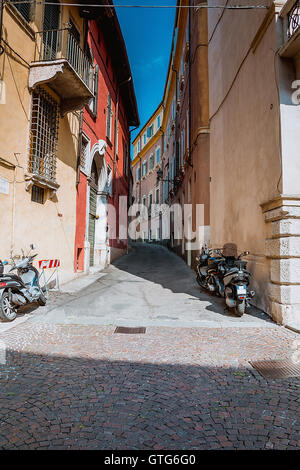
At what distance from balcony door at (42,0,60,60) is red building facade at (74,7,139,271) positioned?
1.99m

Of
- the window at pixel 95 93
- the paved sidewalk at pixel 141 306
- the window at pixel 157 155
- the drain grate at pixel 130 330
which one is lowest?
the drain grate at pixel 130 330

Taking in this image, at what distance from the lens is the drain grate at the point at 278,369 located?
3.56 metres

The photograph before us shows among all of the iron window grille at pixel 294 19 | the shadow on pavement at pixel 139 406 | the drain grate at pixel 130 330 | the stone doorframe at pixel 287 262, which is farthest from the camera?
the iron window grille at pixel 294 19

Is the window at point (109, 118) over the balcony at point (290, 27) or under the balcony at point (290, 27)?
over

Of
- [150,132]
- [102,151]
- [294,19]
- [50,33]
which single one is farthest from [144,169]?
[294,19]

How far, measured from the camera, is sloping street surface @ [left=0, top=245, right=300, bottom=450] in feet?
7.79

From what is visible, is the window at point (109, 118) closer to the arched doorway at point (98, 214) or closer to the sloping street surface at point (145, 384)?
the arched doorway at point (98, 214)

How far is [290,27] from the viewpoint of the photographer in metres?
5.89

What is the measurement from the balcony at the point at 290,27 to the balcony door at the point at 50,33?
5406mm

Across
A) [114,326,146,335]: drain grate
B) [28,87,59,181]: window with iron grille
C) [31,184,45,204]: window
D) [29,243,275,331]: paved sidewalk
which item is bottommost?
[114,326,146,335]: drain grate

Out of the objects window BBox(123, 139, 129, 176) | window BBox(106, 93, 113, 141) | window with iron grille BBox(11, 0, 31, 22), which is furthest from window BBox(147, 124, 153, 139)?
window with iron grille BBox(11, 0, 31, 22)

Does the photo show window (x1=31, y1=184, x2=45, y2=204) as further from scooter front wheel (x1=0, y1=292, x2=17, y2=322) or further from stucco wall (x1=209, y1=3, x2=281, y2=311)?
stucco wall (x1=209, y1=3, x2=281, y2=311)

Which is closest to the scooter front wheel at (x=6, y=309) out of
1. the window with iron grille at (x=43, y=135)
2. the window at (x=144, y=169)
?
the window with iron grille at (x=43, y=135)

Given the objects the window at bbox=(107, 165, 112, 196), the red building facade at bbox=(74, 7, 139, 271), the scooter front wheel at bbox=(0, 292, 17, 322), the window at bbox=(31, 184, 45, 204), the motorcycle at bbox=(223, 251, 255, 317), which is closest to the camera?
the scooter front wheel at bbox=(0, 292, 17, 322)
